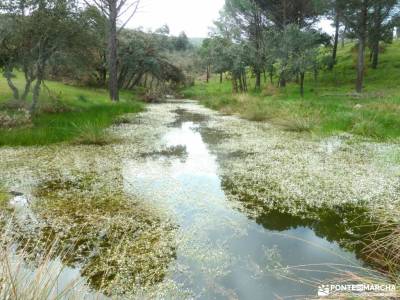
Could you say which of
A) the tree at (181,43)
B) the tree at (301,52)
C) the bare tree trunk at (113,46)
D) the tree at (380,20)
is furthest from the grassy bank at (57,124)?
the tree at (181,43)

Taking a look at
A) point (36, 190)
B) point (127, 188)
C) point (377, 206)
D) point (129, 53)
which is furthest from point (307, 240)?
point (129, 53)

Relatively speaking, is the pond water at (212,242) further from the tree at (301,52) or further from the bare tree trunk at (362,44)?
the bare tree trunk at (362,44)

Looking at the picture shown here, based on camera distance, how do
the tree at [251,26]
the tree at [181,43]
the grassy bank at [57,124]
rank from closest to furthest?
the grassy bank at [57,124], the tree at [251,26], the tree at [181,43]

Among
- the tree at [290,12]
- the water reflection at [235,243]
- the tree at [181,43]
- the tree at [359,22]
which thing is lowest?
the water reflection at [235,243]

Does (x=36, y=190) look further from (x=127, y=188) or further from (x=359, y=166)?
(x=359, y=166)

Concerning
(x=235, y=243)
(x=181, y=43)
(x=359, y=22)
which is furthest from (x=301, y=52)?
(x=181, y=43)

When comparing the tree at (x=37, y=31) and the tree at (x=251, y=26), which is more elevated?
the tree at (x=251, y=26)

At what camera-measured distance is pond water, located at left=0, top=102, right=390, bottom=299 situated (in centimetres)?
248

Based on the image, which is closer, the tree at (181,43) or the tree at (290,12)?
the tree at (290,12)

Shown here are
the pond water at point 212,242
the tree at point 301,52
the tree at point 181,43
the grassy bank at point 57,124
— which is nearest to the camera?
the pond water at point 212,242

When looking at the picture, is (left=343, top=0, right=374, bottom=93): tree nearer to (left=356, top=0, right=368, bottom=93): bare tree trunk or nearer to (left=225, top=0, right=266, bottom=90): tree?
(left=356, top=0, right=368, bottom=93): bare tree trunk

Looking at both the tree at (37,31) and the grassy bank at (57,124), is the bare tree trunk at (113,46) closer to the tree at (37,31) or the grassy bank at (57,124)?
the grassy bank at (57,124)

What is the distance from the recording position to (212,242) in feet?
10.3

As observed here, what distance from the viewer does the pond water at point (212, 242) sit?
8.14 ft
